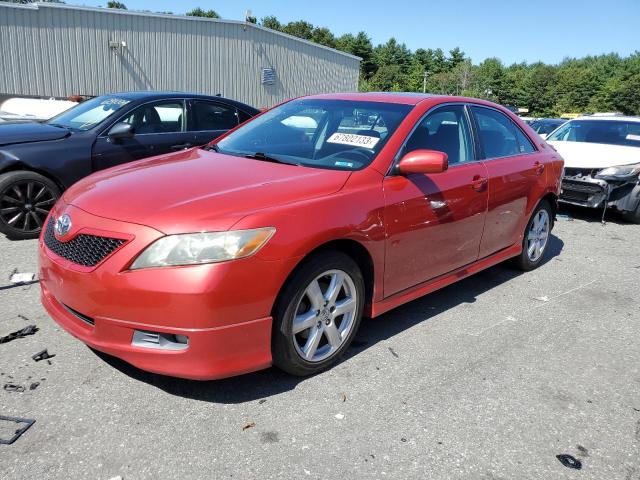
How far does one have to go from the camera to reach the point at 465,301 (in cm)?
457

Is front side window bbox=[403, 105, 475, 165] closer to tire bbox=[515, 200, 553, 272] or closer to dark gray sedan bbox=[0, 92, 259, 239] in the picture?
tire bbox=[515, 200, 553, 272]

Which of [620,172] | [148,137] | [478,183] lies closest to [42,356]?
[478,183]

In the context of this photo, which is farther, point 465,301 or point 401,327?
point 465,301

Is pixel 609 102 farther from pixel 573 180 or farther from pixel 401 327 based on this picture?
pixel 401 327

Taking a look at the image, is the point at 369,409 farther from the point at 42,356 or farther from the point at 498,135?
the point at 498,135

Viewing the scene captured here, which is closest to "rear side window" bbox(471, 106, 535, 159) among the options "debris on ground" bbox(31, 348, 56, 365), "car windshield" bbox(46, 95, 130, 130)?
"debris on ground" bbox(31, 348, 56, 365)

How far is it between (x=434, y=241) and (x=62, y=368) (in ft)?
8.05

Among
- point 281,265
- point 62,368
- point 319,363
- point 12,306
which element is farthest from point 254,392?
point 12,306

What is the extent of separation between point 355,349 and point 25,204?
396 centimetres

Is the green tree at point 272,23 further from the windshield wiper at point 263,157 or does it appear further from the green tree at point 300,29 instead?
the windshield wiper at point 263,157

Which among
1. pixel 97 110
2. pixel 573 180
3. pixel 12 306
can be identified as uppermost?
pixel 97 110

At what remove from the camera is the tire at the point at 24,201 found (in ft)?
17.9

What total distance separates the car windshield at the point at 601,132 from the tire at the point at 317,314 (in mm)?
7149

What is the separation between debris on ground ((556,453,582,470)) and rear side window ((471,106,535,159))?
2486 mm
